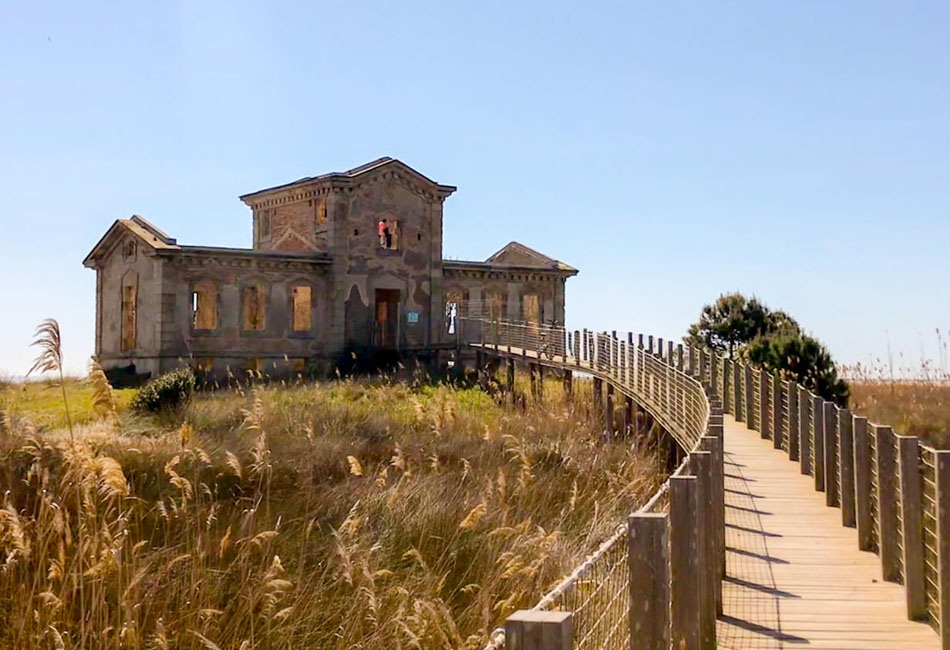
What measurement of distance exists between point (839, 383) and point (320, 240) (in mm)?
17475

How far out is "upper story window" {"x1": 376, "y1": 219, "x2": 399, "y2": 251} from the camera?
3497 cm

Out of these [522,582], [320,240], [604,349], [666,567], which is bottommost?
[522,582]

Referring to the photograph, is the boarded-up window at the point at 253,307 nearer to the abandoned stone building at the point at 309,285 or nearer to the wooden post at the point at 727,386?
the abandoned stone building at the point at 309,285

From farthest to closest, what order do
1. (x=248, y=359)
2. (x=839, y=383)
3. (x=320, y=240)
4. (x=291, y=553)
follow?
(x=320, y=240), (x=248, y=359), (x=839, y=383), (x=291, y=553)

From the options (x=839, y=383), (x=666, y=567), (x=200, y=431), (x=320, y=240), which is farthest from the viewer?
(x=320, y=240)

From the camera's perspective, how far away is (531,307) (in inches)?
1496

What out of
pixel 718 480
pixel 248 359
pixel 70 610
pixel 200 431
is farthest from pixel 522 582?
pixel 248 359

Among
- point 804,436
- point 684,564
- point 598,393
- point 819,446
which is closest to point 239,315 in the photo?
point 598,393

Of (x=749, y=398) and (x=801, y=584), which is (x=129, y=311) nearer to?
(x=749, y=398)

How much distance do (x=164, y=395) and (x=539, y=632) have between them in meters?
21.0

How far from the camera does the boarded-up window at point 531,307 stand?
124 ft

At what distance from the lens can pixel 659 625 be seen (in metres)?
4.55

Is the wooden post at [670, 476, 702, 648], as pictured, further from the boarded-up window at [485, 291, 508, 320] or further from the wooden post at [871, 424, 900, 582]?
the boarded-up window at [485, 291, 508, 320]

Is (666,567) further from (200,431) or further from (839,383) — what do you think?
(839,383)
